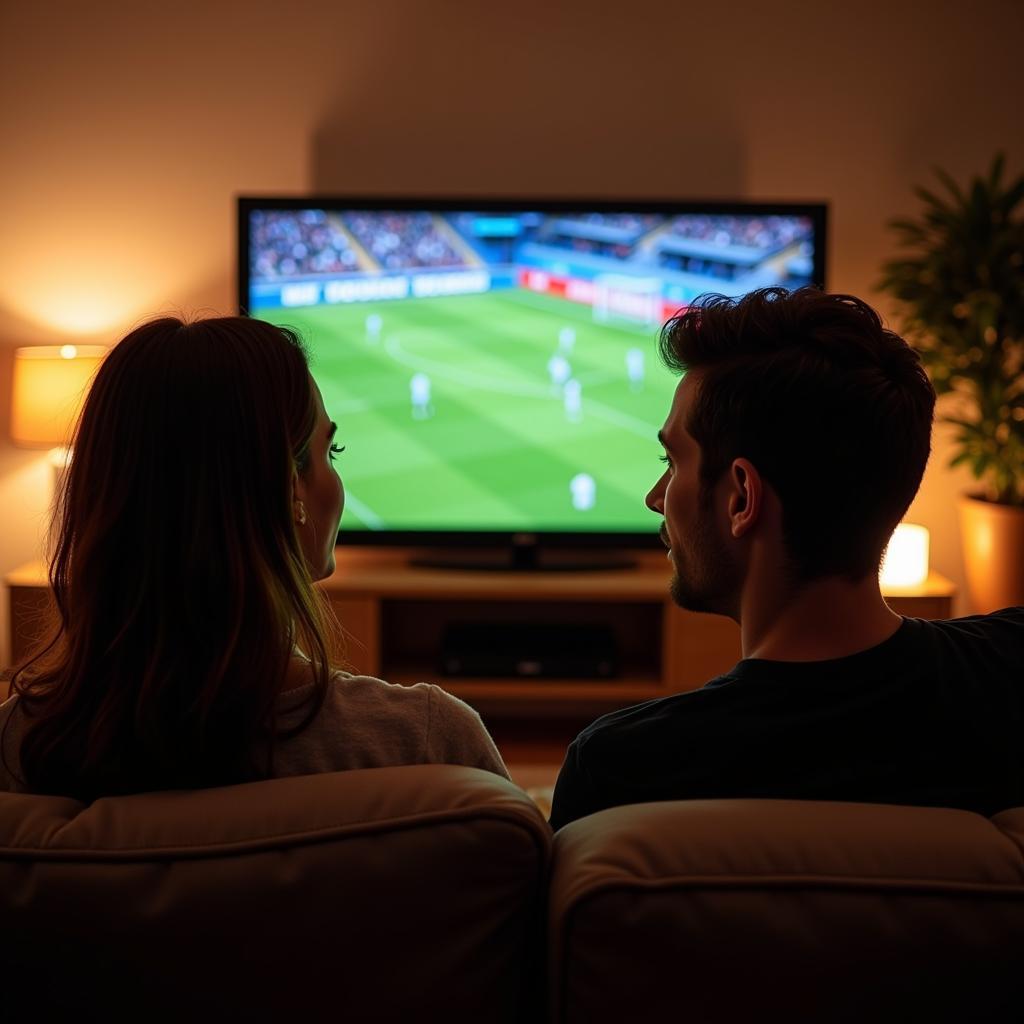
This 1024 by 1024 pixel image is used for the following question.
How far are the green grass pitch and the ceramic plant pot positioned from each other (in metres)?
1.01

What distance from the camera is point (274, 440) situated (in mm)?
1188

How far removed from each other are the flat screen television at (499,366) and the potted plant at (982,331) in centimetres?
48

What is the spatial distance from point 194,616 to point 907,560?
3259mm

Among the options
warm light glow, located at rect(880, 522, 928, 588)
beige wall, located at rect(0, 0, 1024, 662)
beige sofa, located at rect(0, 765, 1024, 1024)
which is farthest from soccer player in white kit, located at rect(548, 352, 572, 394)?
beige sofa, located at rect(0, 765, 1024, 1024)

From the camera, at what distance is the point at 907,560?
4.05 metres

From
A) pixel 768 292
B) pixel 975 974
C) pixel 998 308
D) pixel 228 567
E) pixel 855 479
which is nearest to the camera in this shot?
pixel 975 974

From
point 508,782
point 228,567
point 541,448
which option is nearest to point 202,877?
point 508,782

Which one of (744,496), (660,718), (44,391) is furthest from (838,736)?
(44,391)

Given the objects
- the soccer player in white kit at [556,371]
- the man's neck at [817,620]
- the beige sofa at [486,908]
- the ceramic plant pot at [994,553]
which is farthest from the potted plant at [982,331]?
the beige sofa at [486,908]

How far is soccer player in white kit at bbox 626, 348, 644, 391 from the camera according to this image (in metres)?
4.25

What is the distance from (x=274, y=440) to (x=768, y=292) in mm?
592

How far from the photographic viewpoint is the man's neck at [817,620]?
4.01 feet

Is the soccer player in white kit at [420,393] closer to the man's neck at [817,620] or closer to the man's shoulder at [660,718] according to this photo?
the man's neck at [817,620]

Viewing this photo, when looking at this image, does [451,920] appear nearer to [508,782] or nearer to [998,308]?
[508,782]
